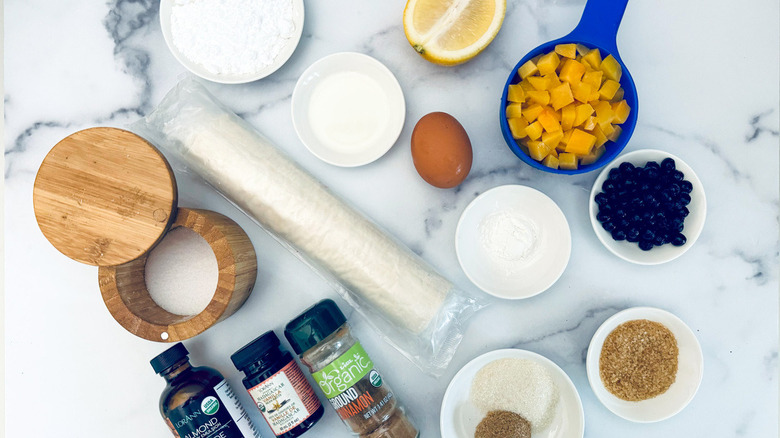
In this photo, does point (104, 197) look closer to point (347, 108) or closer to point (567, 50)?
point (347, 108)

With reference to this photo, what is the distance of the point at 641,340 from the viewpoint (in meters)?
0.99

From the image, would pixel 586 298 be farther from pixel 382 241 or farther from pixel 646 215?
pixel 382 241

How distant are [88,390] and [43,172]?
0.49 meters

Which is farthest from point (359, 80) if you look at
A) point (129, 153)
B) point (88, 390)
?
point (88, 390)

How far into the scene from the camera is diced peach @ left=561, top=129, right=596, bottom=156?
3.02 ft

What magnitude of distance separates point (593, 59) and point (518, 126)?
180 millimetres

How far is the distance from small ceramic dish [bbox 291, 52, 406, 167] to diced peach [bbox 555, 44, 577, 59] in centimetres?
31

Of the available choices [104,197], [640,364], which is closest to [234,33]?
[104,197]

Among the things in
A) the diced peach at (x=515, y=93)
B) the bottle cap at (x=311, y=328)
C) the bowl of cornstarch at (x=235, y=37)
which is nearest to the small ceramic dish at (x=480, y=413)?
the bottle cap at (x=311, y=328)

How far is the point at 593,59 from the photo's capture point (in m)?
0.94

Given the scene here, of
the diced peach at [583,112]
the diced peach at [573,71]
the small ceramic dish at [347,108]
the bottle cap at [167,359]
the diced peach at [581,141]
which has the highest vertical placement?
the small ceramic dish at [347,108]

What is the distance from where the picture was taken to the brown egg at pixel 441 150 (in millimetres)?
937

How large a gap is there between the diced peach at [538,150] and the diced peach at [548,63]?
13cm

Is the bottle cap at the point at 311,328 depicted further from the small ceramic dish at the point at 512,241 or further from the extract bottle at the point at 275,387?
the small ceramic dish at the point at 512,241
